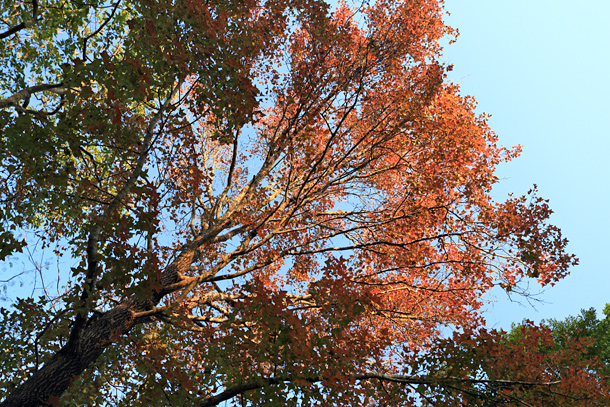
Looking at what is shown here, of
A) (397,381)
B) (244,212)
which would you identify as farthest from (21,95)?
(397,381)

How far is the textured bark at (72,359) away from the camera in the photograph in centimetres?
690

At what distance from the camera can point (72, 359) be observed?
7.25 m

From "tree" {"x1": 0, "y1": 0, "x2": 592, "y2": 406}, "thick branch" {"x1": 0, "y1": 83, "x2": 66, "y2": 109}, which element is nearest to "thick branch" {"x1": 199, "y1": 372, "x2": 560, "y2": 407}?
"tree" {"x1": 0, "y1": 0, "x2": 592, "y2": 406}

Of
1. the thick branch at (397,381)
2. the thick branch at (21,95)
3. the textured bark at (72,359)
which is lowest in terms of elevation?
the thick branch at (397,381)

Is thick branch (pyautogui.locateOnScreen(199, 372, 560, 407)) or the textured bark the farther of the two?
the textured bark

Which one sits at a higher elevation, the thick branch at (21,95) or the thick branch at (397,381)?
the thick branch at (21,95)

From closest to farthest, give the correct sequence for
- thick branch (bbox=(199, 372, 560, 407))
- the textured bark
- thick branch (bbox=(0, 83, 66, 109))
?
thick branch (bbox=(199, 372, 560, 407)), the textured bark, thick branch (bbox=(0, 83, 66, 109))

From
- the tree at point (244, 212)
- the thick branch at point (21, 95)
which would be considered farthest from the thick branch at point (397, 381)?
the thick branch at point (21, 95)

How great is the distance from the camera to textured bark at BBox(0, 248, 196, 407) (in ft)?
22.6

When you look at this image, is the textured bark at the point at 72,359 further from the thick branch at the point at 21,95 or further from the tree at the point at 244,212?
the thick branch at the point at 21,95

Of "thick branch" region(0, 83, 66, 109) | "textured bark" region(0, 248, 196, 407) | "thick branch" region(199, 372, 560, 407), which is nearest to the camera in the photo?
"thick branch" region(199, 372, 560, 407)

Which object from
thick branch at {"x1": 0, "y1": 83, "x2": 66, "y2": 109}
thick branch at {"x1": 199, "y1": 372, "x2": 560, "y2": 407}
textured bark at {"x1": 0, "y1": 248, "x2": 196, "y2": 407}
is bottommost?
thick branch at {"x1": 199, "y1": 372, "x2": 560, "y2": 407}

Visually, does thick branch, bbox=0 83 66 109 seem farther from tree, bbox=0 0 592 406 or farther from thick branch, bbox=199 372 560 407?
thick branch, bbox=199 372 560 407

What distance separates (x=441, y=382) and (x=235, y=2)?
26.7 ft
